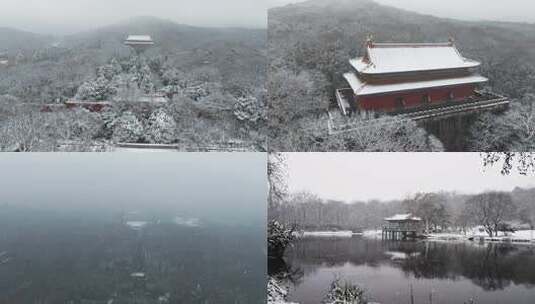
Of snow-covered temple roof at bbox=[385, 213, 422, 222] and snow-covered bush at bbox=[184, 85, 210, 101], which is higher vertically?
snow-covered bush at bbox=[184, 85, 210, 101]

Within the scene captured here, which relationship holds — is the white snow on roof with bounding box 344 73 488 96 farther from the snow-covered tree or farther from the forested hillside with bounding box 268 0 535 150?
the snow-covered tree

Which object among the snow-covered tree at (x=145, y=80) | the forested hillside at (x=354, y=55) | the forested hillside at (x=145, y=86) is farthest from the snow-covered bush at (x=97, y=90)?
the forested hillside at (x=354, y=55)

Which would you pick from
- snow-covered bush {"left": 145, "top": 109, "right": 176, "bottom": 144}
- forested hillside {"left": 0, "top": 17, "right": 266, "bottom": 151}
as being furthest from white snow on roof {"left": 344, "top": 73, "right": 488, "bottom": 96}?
snow-covered bush {"left": 145, "top": 109, "right": 176, "bottom": 144}

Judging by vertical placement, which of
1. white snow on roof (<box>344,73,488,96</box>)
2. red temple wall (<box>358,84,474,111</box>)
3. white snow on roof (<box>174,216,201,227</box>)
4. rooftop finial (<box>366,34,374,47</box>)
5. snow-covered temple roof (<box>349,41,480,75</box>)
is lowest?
white snow on roof (<box>174,216,201,227</box>)

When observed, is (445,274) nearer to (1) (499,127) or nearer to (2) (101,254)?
(1) (499,127)

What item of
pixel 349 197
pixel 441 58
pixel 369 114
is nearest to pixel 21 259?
pixel 349 197

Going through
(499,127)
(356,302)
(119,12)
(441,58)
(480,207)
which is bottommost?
(356,302)

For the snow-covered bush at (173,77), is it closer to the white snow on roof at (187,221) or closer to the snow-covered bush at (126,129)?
the snow-covered bush at (126,129)
